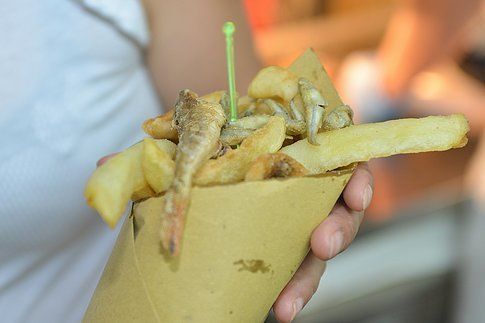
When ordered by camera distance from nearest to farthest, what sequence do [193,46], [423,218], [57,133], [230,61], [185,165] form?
[185,165]
[230,61]
[57,133]
[193,46]
[423,218]

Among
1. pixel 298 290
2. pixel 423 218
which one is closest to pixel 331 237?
pixel 298 290

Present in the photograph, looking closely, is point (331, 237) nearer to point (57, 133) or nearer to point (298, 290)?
point (298, 290)

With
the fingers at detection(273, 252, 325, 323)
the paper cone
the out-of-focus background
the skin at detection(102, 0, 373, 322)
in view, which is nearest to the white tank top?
the skin at detection(102, 0, 373, 322)

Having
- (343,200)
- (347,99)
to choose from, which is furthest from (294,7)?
(343,200)

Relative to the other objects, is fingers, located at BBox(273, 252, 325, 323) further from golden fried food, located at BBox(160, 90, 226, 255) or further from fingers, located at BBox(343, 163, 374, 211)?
golden fried food, located at BBox(160, 90, 226, 255)

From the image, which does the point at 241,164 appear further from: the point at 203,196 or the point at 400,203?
the point at 400,203

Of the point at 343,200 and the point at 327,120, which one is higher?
the point at 327,120

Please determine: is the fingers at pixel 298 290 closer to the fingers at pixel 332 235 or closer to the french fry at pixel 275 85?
the fingers at pixel 332 235

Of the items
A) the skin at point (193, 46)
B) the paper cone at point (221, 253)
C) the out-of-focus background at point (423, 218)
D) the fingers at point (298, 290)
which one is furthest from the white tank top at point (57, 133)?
the out-of-focus background at point (423, 218)
